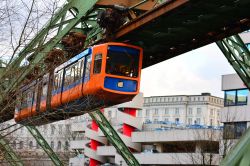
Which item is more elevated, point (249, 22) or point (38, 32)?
point (249, 22)

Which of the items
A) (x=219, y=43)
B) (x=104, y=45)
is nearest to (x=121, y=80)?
(x=104, y=45)

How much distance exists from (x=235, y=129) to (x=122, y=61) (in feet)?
78.8

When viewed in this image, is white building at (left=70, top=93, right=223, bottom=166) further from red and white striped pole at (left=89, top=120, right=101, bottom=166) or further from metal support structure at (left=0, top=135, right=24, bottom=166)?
metal support structure at (left=0, top=135, right=24, bottom=166)

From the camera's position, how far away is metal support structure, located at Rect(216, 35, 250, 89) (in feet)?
55.3

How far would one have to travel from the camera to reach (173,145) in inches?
2103

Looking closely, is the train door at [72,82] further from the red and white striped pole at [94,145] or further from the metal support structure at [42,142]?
the red and white striped pole at [94,145]

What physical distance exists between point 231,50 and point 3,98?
9.08 m

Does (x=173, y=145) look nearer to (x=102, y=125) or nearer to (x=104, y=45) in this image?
(x=102, y=125)

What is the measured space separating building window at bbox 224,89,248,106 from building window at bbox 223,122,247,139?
5.45 feet

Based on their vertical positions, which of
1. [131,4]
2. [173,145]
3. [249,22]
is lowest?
[173,145]

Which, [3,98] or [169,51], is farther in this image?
[169,51]

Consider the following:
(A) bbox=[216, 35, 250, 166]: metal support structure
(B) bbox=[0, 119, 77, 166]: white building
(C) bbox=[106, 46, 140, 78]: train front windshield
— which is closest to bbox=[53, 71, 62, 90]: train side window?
(B) bbox=[0, 119, 77, 166]: white building

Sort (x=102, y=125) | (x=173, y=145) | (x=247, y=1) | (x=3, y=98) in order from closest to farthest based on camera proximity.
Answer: (x=3, y=98), (x=247, y=1), (x=102, y=125), (x=173, y=145)

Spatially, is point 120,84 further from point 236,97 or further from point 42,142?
point 236,97
